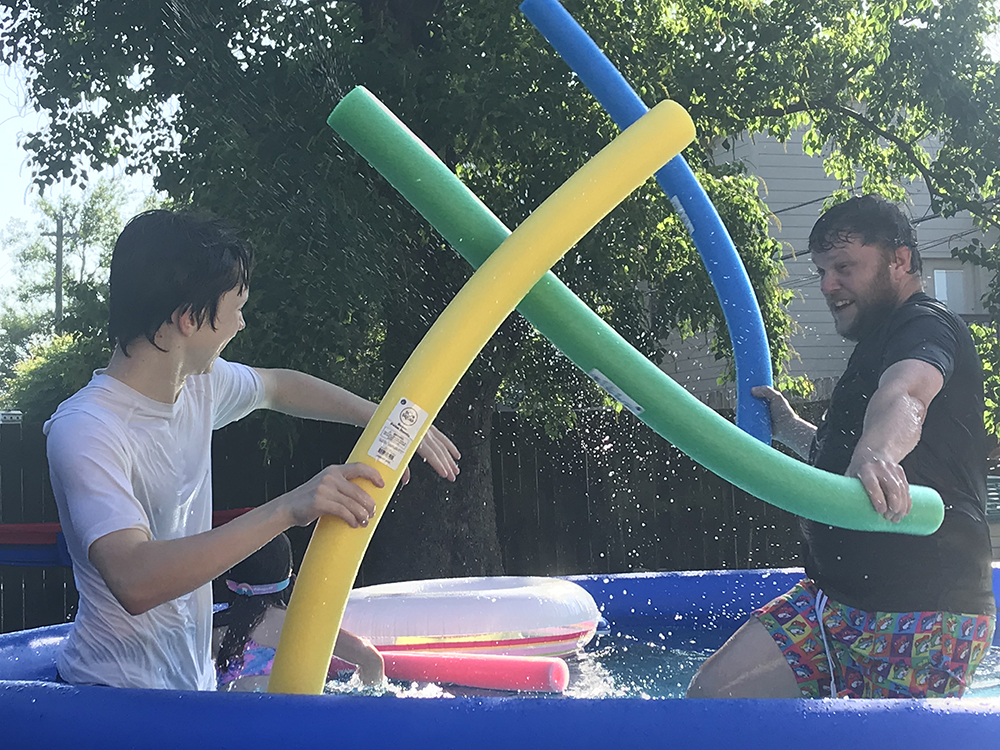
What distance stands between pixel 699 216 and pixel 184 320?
2090mm

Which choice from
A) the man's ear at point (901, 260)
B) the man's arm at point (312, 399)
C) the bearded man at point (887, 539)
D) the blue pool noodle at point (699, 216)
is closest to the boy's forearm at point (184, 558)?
the man's arm at point (312, 399)

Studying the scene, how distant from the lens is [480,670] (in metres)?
3.46

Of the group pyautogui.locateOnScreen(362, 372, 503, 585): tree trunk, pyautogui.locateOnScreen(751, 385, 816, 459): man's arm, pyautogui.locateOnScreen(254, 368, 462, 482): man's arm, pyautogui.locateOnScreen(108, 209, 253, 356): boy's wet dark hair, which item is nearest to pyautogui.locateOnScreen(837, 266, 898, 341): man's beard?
pyautogui.locateOnScreen(751, 385, 816, 459): man's arm

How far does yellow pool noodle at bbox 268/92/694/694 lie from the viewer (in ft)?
6.20

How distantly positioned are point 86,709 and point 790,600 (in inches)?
68.5

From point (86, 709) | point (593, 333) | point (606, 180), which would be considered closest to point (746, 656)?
point (593, 333)

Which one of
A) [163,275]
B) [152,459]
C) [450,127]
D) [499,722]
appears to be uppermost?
[450,127]

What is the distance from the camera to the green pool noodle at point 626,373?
210cm

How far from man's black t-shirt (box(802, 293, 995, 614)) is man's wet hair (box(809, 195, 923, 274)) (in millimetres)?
169

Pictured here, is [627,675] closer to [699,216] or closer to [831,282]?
[699,216]

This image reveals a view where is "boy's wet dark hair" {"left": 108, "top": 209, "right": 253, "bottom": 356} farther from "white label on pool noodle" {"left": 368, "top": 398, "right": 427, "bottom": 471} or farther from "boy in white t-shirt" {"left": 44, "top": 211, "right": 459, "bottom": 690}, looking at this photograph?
"white label on pool noodle" {"left": 368, "top": 398, "right": 427, "bottom": 471}

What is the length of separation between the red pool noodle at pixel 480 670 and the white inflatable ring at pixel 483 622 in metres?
0.31

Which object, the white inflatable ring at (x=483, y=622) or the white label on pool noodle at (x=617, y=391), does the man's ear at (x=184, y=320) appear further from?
the white inflatable ring at (x=483, y=622)

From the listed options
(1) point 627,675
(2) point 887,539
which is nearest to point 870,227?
(2) point 887,539
